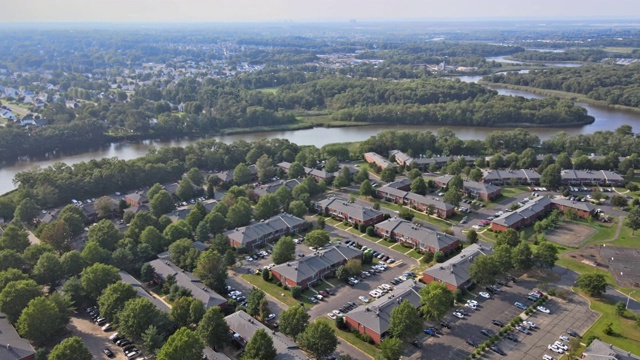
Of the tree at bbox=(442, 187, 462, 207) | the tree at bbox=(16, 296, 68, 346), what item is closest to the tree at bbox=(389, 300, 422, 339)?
the tree at bbox=(16, 296, 68, 346)

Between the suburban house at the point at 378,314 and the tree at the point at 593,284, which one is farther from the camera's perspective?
the tree at the point at 593,284

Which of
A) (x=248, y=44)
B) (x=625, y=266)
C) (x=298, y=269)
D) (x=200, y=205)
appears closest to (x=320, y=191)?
(x=200, y=205)

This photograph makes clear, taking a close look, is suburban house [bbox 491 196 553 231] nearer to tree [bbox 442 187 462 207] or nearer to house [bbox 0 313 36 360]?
tree [bbox 442 187 462 207]

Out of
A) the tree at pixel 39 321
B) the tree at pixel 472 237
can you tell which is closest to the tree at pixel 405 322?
the tree at pixel 472 237

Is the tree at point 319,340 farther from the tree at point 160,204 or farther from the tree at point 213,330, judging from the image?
the tree at point 160,204

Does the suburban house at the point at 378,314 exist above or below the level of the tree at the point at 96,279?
below

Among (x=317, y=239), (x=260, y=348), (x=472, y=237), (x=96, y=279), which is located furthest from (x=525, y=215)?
(x=96, y=279)
